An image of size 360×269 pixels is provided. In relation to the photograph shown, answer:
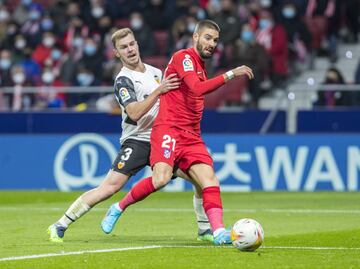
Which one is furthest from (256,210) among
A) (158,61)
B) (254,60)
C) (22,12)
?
(22,12)

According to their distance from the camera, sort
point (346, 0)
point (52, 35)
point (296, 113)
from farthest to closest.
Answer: point (52, 35)
point (346, 0)
point (296, 113)

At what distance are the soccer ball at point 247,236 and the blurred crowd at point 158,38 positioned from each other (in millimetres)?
15086

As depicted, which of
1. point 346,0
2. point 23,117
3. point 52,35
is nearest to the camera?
point 23,117

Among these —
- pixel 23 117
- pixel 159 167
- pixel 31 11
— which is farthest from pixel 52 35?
pixel 159 167

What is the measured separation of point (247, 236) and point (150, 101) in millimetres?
1937

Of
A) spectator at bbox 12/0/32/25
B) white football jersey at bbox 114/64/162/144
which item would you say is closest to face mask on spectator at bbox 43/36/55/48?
spectator at bbox 12/0/32/25

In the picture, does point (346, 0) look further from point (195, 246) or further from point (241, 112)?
point (195, 246)

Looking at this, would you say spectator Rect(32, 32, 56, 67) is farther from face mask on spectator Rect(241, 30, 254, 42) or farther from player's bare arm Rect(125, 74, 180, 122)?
player's bare arm Rect(125, 74, 180, 122)

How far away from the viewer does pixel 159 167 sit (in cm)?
1255

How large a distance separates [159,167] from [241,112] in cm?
1228

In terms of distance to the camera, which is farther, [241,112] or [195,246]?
[241,112]

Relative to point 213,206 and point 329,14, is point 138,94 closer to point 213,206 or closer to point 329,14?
point 213,206

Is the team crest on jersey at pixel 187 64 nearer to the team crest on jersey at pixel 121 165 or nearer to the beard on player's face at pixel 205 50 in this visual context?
the beard on player's face at pixel 205 50

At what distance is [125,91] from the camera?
42.7 ft
